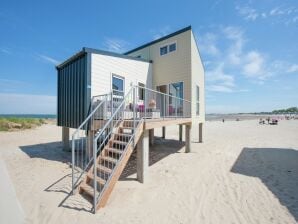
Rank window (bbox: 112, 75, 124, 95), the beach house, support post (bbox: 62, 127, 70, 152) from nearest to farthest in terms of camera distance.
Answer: the beach house
window (bbox: 112, 75, 124, 95)
support post (bbox: 62, 127, 70, 152)

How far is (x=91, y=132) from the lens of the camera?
299 inches

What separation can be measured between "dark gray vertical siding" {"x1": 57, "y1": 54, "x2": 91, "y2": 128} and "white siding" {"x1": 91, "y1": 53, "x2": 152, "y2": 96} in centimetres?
36

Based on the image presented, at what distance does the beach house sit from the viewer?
5.59 m

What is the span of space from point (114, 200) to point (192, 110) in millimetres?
7255

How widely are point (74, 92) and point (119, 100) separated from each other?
2191 millimetres

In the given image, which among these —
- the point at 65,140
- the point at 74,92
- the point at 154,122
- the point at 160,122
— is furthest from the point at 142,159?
the point at 65,140

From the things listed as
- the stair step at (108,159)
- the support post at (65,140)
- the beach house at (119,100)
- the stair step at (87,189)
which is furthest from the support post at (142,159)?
the support post at (65,140)

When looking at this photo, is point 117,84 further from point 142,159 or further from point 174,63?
point 142,159

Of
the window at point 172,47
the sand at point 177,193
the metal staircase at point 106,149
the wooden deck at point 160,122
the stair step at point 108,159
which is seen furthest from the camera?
the window at point 172,47

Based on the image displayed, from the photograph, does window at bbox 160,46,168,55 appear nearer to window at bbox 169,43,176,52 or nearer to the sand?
window at bbox 169,43,176,52

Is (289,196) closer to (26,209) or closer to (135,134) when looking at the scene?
(135,134)

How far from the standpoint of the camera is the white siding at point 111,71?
26.1 feet

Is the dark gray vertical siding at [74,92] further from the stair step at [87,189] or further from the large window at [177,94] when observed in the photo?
the large window at [177,94]

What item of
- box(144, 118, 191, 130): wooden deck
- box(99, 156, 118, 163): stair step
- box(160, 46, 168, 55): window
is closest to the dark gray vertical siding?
box(99, 156, 118, 163): stair step
